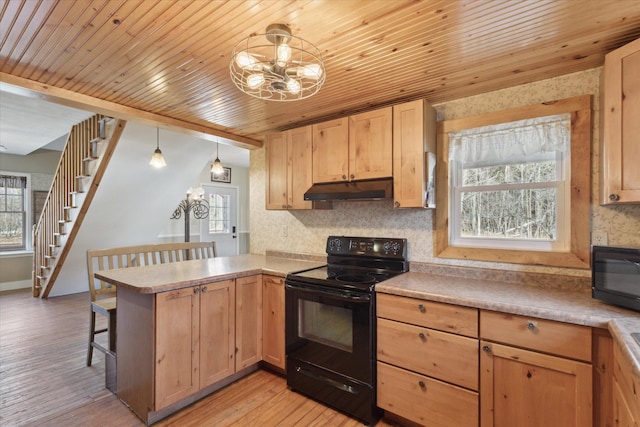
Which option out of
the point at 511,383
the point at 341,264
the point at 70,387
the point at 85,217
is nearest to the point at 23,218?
the point at 85,217

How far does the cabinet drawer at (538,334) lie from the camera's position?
1476 mm

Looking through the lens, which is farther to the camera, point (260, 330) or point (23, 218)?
point (23, 218)

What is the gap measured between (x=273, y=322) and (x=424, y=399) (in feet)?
4.17

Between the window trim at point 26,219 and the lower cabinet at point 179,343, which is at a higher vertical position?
the window trim at point 26,219

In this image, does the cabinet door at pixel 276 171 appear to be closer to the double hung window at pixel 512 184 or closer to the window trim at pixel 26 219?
the double hung window at pixel 512 184

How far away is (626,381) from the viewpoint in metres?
1.21

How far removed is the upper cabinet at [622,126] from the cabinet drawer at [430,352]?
42.0 inches

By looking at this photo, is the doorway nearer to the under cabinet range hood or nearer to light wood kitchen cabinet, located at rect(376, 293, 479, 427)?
the under cabinet range hood

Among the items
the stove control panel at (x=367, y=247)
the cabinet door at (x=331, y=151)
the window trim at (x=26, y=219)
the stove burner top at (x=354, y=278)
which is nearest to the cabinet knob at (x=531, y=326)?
the stove burner top at (x=354, y=278)

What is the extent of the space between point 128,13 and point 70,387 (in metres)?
2.73

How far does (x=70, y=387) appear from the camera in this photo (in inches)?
97.7

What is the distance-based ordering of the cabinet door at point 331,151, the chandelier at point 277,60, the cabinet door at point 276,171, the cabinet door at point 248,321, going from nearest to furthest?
the chandelier at point 277,60 < the cabinet door at point 248,321 < the cabinet door at point 331,151 < the cabinet door at point 276,171

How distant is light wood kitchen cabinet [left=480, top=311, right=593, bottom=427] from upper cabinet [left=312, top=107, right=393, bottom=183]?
4.21ft

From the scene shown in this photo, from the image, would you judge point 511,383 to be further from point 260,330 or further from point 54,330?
point 54,330
